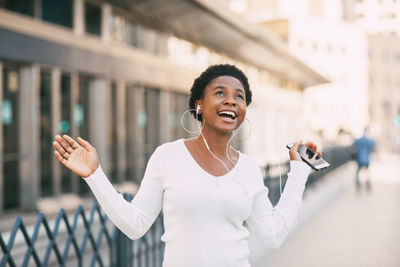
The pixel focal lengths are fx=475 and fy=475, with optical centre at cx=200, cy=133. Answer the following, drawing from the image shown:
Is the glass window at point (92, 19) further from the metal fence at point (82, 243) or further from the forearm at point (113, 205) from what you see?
the forearm at point (113, 205)

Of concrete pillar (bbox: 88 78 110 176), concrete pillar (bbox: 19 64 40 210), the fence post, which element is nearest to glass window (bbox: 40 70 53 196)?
concrete pillar (bbox: 19 64 40 210)

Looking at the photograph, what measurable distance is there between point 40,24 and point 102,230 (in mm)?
6024

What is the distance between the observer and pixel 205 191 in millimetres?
1962

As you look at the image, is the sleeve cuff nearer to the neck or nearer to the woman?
the woman

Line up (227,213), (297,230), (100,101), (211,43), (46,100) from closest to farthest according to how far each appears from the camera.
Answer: (227,213), (297,230), (46,100), (100,101), (211,43)

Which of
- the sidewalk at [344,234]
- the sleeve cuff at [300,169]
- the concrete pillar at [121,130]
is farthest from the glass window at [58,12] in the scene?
the sleeve cuff at [300,169]

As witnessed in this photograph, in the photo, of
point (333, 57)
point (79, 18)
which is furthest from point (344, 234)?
point (333, 57)

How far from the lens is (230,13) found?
11.9 metres

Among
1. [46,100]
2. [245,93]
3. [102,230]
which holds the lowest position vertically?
[102,230]

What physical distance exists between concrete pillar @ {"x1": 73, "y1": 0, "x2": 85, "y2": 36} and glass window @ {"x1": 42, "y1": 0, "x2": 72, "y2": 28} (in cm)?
11

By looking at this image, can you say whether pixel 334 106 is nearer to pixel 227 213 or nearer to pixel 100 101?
pixel 100 101

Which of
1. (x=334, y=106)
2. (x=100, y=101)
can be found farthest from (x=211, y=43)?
(x=334, y=106)

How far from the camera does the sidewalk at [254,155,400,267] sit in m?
6.63

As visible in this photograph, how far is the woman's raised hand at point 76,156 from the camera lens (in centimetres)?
191
